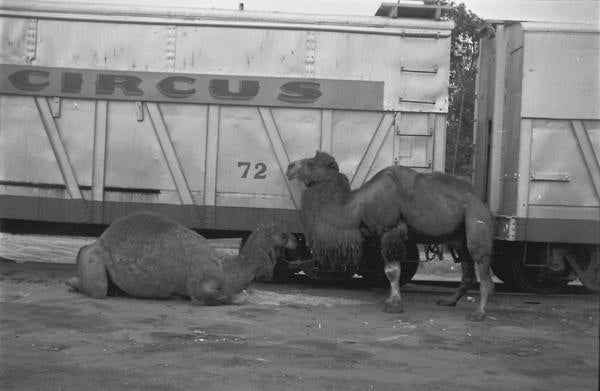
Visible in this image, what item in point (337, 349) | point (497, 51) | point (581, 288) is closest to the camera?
point (337, 349)

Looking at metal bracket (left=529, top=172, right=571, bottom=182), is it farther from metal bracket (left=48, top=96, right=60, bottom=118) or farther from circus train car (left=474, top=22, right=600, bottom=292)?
metal bracket (left=48, top=96, right=60, bottom=118)

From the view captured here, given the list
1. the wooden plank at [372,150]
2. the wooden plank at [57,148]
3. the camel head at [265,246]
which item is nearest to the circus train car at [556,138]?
the wooden plank at [372,150]

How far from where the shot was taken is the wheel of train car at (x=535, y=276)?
10727 millimetres

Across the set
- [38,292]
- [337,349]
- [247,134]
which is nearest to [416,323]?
[337,349]

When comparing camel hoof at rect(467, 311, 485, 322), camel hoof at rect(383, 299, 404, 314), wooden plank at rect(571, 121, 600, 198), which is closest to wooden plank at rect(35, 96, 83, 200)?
camel hoof at rect(383, 299, 404, 314)

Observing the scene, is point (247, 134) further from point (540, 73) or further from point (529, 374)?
point (529, 374)

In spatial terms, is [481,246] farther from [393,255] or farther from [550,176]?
[550,176]

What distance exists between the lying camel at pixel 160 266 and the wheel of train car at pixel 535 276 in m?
4.02

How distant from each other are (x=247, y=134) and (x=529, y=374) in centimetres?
535

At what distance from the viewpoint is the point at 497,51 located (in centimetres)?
1080

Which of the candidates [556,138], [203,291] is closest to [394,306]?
[203,291]

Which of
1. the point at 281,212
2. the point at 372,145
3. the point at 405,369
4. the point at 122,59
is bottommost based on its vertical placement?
the point at 405,369

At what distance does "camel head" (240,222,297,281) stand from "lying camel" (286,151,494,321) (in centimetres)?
56

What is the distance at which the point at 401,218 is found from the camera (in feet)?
30.2
